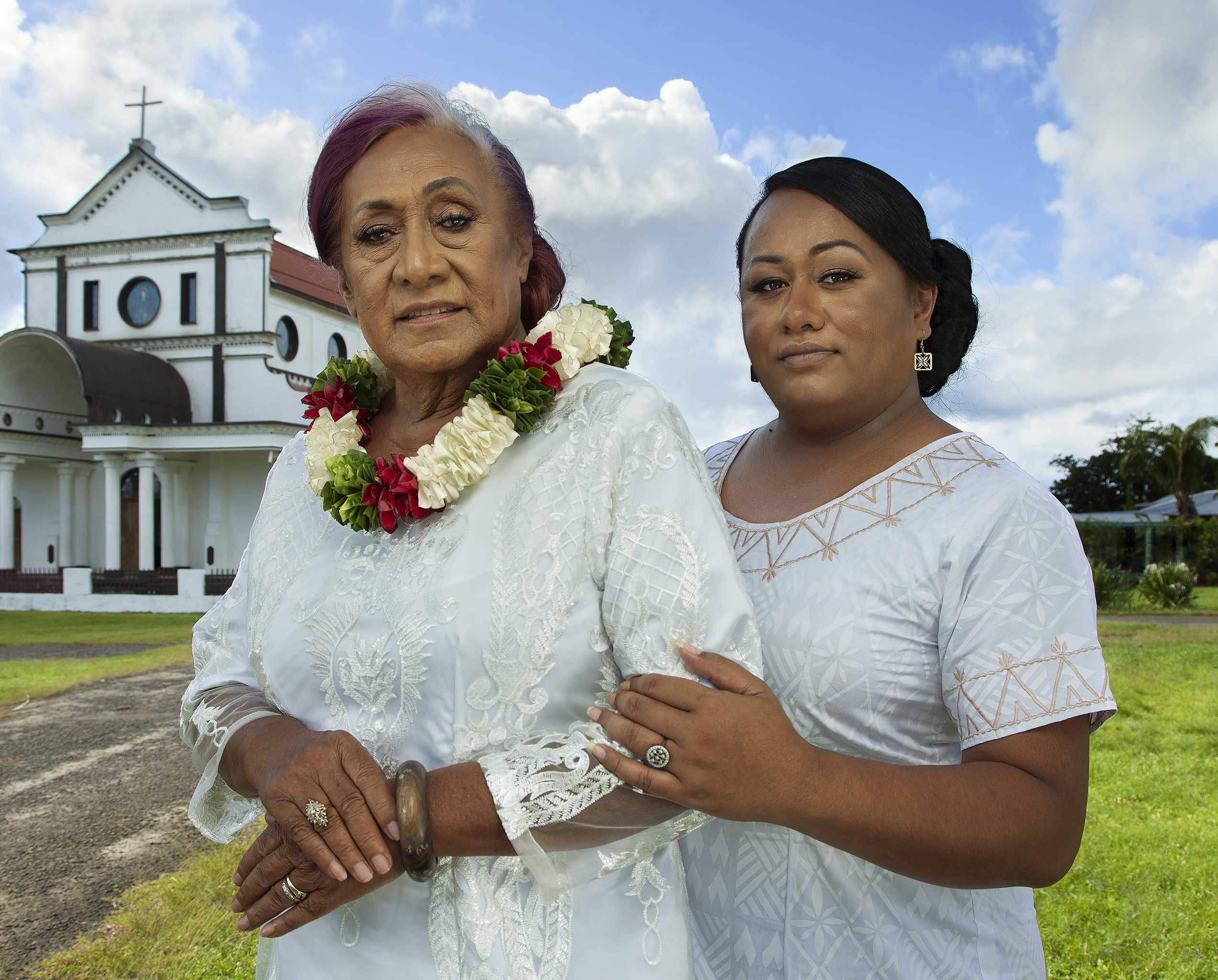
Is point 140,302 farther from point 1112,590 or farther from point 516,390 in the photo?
point 516,390

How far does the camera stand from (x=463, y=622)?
165 cm

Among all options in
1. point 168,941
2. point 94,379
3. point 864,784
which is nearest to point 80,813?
point 168,941

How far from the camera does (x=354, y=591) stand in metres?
1.83

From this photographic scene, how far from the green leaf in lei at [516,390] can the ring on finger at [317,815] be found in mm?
740

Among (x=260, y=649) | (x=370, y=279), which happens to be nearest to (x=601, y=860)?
(x=260, y=649)

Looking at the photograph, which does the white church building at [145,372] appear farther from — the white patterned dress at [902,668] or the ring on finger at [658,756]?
the ring on finger at [658,756]

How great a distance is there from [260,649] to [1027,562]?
60.4 inches

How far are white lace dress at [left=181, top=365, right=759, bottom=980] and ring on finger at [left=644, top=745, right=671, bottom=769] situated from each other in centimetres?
9

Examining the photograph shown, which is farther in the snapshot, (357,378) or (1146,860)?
(1146,860)

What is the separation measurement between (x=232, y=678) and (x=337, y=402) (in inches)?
26.2

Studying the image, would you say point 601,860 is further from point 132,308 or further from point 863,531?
point 132,308

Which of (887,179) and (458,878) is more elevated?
(887,179)

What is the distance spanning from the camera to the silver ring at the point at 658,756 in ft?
4.71

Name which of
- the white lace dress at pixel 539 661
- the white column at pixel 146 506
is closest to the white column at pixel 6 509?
the white column at pixel 146 506
